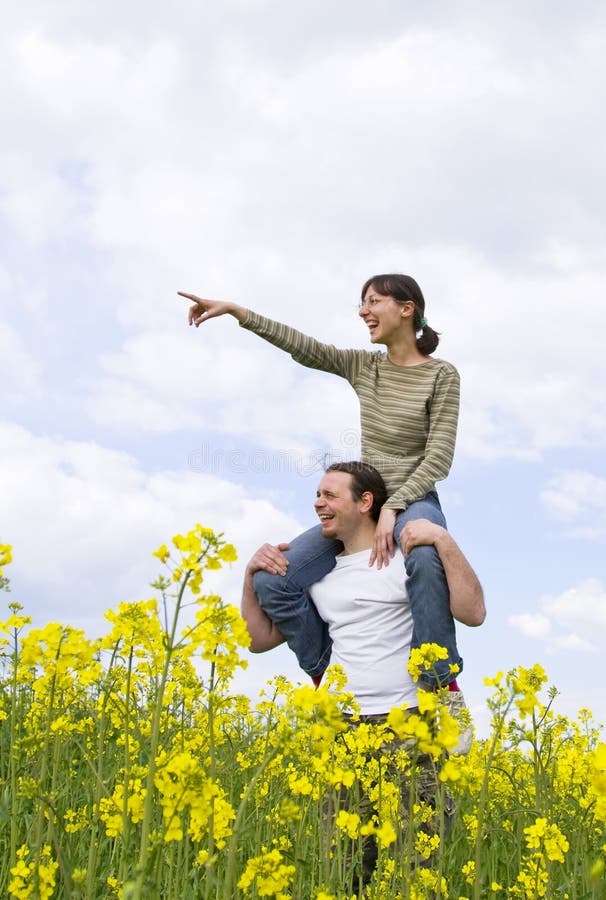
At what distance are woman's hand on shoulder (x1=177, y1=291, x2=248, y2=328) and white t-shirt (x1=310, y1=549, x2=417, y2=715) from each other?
60.3 inches

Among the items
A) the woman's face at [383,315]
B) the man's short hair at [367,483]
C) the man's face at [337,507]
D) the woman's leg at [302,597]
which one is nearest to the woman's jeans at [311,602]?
the woman's leg at [302,597]

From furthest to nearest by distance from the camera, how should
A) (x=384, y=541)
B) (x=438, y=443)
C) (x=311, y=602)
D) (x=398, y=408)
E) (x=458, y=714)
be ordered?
(x=398, y=408)
(x=311, y=602)
(x=438, y=443)
(x=384, y=541)
(x=458, y=714)

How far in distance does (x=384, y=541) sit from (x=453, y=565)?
1.25ft

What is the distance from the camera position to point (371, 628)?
4488mm

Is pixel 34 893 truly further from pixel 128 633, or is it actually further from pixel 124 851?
pixel 128 633

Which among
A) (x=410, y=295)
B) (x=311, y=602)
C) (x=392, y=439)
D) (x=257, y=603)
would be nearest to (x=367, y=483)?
(x=392, y=439)

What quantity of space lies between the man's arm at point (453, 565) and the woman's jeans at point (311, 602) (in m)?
0.03

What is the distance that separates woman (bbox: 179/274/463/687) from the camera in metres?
4.33

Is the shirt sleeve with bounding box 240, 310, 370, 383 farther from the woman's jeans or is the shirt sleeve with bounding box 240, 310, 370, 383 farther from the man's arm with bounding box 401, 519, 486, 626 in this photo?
the man's arm with bounding box 401, 519, 486, 626

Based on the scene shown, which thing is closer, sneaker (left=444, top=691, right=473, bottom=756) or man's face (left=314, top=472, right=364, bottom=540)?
sneaker (left=444, top=691, right=473, bottom=756)

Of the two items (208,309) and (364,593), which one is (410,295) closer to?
(208,309)

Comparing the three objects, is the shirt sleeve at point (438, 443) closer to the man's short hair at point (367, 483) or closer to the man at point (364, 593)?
the man's short hair at point (367, 483)

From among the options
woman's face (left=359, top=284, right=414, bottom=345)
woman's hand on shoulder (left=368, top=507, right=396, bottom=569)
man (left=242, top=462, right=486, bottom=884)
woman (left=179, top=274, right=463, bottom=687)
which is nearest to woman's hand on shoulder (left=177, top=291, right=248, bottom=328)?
woman (left=179, top=274, right=463, bottom=687)

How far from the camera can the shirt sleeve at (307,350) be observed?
16.7ft
